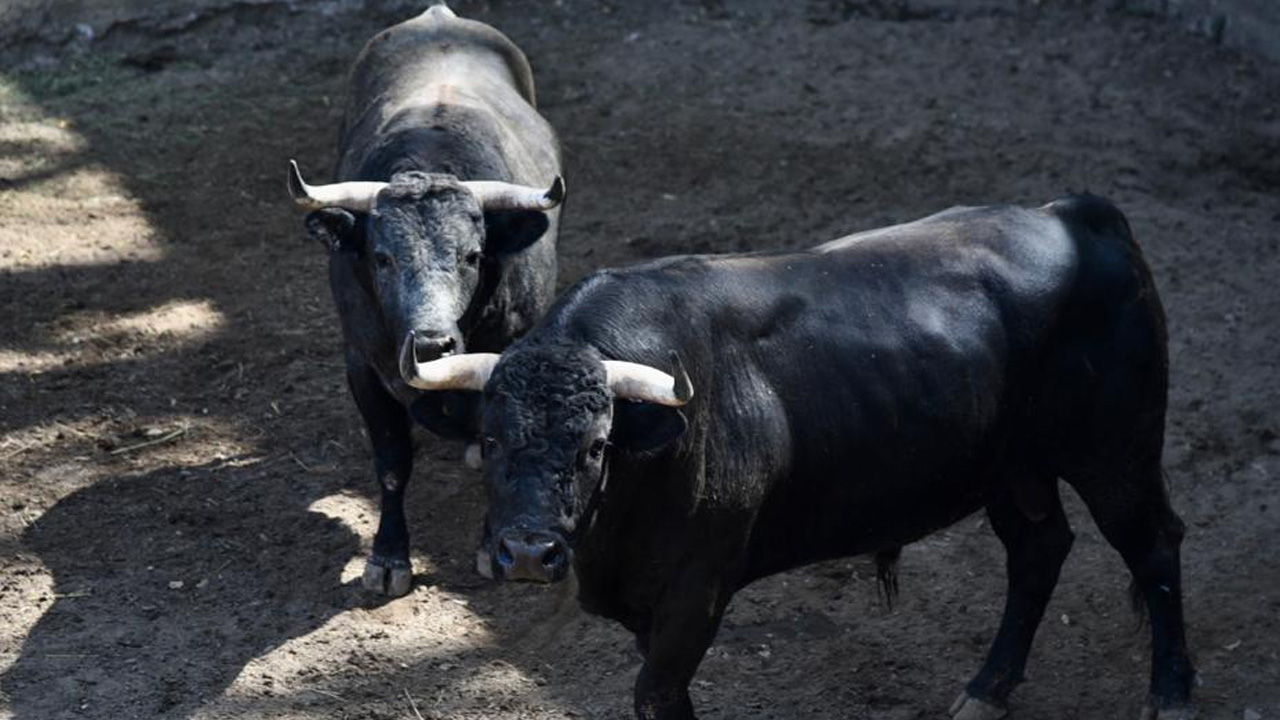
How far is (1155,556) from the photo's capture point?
5859 millimetres

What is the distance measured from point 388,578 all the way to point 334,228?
133 centimetres

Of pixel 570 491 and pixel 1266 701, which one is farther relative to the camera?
pixel 1266 701

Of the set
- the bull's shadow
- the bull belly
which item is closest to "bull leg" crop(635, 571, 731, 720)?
the bull belly

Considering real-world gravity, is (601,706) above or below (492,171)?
below

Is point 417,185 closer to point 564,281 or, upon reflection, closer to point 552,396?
point 564,281

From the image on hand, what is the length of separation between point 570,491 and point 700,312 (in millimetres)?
832

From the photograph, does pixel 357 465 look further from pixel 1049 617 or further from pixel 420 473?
pixel 1049 617

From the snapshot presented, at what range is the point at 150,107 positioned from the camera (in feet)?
37.1

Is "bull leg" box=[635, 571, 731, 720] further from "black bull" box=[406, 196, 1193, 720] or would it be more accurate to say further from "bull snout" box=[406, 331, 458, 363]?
"bull snout" box=[406, 331, 458, 363]

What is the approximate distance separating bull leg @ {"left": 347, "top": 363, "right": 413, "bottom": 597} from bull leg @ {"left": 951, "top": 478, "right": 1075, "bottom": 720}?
85.6 inches

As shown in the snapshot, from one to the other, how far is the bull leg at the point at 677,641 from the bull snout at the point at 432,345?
1.48 m

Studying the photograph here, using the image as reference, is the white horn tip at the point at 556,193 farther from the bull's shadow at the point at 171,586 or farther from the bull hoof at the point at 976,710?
the bull hoof at the point at 976,710

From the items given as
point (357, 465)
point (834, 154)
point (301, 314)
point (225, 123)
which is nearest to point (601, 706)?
point (357, 465)

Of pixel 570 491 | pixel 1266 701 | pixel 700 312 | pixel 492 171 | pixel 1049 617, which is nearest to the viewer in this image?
pixel 570 491
